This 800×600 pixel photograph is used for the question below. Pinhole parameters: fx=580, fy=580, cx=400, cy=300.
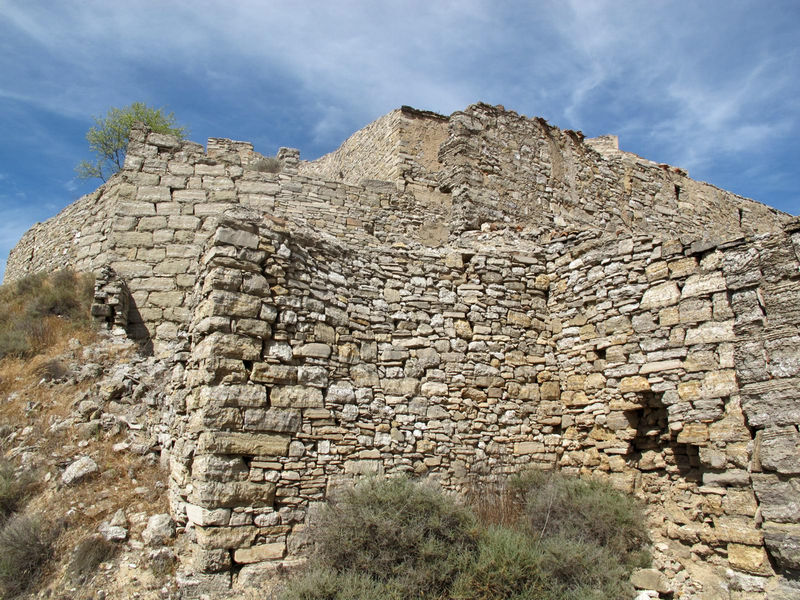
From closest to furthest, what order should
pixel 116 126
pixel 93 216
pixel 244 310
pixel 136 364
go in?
1. pixel 244 310
2. pixel 136 364
3. pixel 93 216
4. pixel 116 126

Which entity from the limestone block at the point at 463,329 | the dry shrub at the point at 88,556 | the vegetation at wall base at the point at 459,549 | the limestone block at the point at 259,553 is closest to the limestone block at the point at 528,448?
the vegetation at wall base at the point at 459,549

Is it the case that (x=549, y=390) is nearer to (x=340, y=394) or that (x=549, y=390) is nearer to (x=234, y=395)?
(x=340, y=394)

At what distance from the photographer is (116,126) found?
755 inches

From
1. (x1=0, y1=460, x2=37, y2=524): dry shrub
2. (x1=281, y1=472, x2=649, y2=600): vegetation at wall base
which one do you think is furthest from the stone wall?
(x1=0, y1=460, x2=37, y2=524): dry shrub

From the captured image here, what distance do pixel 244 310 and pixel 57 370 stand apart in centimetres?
359

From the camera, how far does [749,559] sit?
5.38m

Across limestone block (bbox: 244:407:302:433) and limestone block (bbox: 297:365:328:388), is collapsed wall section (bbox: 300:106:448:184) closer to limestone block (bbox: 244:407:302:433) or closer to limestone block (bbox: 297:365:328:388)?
limestone block (bbox: 297:365:328:388)

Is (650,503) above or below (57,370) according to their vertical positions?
below

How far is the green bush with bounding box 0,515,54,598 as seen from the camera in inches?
201

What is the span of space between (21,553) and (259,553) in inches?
83.1

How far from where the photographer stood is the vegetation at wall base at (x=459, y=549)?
16.4 feet

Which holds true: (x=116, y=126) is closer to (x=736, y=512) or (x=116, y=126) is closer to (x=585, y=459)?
(x=585, y=459)

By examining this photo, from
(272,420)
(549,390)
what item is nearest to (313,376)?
(272,420)

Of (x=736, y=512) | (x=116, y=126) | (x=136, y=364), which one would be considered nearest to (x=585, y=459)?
(x=736, y=512)
